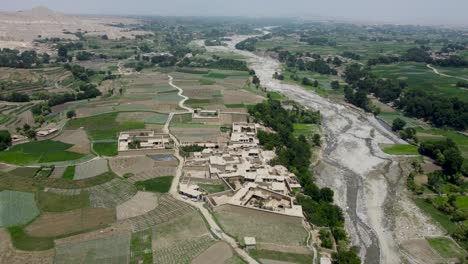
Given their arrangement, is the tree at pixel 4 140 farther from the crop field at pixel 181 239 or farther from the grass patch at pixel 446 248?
the grass patch at pixel 446 248

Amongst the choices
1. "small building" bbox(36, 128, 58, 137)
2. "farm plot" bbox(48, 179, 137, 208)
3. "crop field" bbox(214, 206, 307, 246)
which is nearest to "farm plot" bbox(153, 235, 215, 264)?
"crop field" bbox(214, 206, 307, 246)

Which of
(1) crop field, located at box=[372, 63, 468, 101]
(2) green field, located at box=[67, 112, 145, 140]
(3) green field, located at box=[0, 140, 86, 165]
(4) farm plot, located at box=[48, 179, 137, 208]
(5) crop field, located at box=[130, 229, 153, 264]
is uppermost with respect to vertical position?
(1) crop field, located at box=[372, 63, 468, 101]

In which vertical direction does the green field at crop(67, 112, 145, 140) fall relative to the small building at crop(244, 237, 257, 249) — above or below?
below

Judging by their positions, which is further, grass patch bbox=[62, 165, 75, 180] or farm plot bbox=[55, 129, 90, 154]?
farm plot bbox=[55, 129, 90, 154]

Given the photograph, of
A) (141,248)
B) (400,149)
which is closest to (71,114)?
(141,248)

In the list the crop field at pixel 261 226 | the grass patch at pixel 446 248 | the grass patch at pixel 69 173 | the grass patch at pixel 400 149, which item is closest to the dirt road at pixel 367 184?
the grass patch at pixel 400 149

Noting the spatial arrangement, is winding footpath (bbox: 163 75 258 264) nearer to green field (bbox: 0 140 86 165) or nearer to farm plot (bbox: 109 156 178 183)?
farm plot (bbox: 109 156 178 183)

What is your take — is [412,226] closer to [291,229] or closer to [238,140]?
[291,229]
